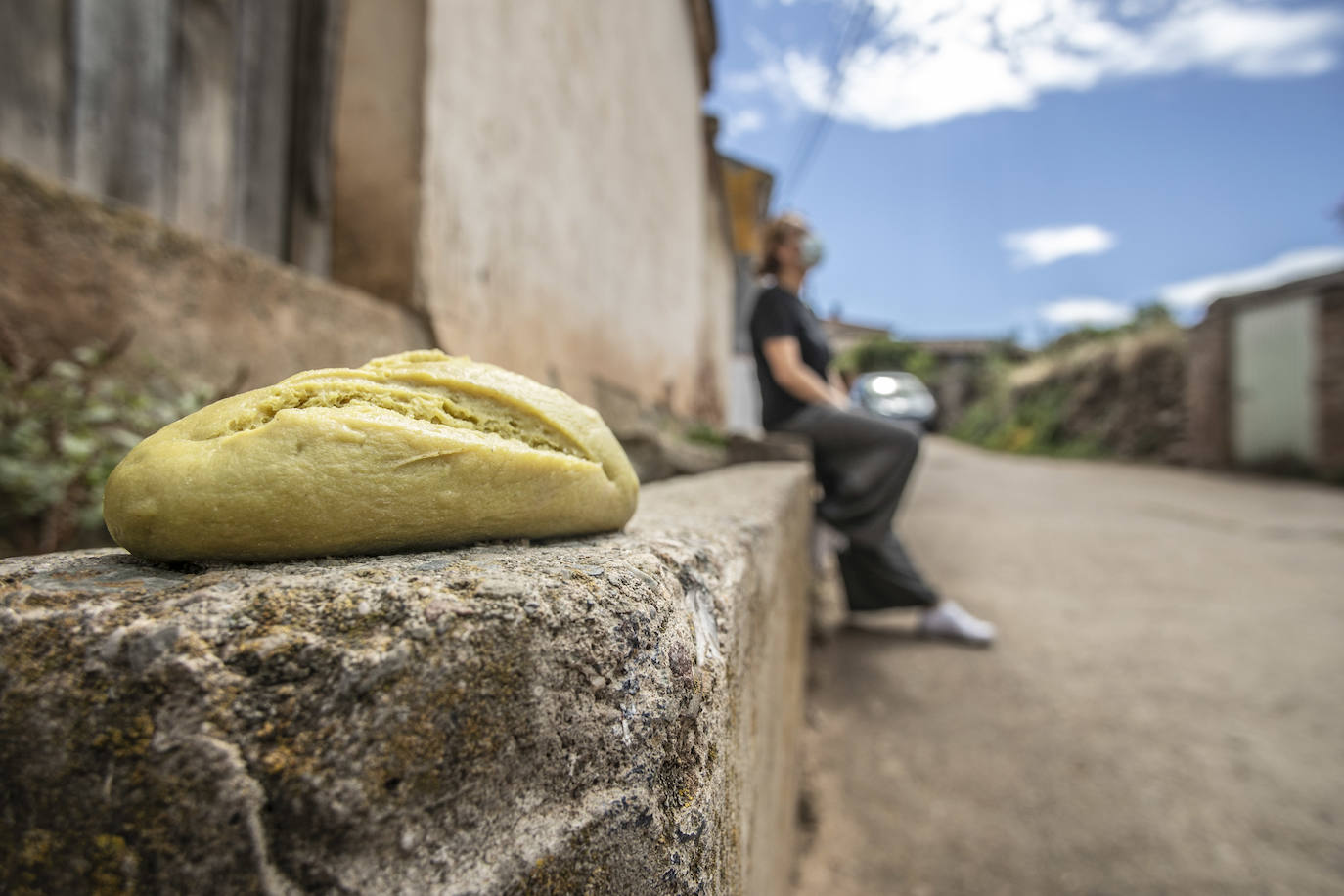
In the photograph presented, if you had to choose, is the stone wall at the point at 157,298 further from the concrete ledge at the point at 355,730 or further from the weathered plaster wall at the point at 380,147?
the concrete ledge at the point at 355,730

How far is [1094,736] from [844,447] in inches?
58.5

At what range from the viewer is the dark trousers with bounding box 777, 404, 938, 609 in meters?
3.03

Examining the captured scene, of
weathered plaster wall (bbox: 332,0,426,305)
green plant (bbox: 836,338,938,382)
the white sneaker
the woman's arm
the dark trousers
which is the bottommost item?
the white sneaker

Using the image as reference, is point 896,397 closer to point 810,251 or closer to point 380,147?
point 810,251

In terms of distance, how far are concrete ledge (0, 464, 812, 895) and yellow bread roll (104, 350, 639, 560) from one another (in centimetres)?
4

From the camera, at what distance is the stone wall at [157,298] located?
46.8 inches

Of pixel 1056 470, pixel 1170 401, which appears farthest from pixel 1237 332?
pixel 1056 470

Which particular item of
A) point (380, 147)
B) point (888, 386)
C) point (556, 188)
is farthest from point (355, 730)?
point (888, 386)

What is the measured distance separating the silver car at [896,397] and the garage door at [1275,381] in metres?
5.71

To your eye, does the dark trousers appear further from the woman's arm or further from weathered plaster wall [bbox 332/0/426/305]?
weathered plaster wall [bbox 332/0/426/305]

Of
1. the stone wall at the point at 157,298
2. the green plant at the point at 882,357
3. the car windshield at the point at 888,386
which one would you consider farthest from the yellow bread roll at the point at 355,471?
the green plant at the point at 882,357

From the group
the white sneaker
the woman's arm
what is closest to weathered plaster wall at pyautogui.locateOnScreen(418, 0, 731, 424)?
the woman's arm

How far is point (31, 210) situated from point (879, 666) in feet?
10.4

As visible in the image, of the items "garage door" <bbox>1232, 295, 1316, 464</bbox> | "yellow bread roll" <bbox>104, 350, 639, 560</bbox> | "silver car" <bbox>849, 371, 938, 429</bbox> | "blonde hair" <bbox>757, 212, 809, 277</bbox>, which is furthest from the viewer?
"silver car" <bbox>849, 371, 938, 429</bbox>
